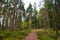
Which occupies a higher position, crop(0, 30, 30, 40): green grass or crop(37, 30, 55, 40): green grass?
crop(0, 30, 30, 40): green grass

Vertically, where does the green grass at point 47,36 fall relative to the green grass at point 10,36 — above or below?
below

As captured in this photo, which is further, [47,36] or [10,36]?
[47,36]

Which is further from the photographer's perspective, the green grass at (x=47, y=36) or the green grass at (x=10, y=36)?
the green grass at (x=47, y=36)

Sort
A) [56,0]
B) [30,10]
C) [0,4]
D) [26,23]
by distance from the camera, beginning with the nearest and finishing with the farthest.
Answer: [56,0] < [0,4] < [26,23] < [30,10]

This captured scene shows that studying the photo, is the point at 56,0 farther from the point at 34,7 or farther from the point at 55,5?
the point at 34,7

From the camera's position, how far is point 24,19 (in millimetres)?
73250

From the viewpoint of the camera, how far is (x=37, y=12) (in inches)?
3172

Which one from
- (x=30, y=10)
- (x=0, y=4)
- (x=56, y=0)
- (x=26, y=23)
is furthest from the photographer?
(x=30, y=10)

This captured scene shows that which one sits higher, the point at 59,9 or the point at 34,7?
the point at 34,7

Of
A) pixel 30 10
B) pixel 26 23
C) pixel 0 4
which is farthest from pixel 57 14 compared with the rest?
pixel 30 10

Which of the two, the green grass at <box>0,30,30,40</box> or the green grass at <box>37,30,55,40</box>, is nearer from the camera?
the green grass at <box>0,30,30,40</box>

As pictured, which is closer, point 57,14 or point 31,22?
point 57,14

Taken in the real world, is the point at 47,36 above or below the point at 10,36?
below

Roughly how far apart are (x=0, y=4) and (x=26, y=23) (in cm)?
3424
